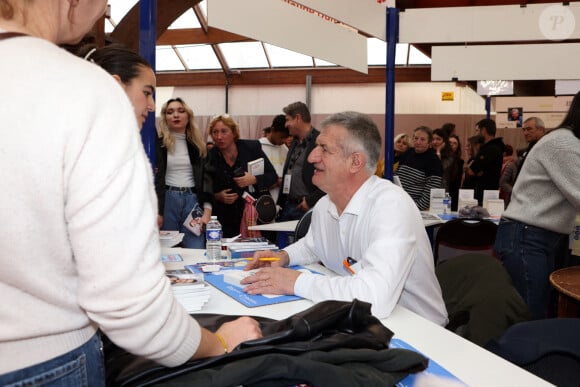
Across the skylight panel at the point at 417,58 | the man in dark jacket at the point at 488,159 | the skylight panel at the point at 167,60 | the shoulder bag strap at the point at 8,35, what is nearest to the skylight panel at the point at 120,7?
the skylight panel at the point at 167,60

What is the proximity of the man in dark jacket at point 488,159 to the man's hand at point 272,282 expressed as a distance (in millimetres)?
5597

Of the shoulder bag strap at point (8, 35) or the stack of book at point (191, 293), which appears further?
the stack of book at point (191, 293)

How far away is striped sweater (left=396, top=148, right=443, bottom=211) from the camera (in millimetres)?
5363

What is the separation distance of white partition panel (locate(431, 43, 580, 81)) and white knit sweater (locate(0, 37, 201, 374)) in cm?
426

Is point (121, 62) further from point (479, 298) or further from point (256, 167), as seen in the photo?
point (256, 167)

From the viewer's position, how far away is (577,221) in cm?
298

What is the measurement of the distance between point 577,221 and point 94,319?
283cm

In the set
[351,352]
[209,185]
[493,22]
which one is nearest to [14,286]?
[351,352]

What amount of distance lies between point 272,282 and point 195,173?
2481mm

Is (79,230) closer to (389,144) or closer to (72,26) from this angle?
(72,26)

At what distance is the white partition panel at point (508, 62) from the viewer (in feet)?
15.3

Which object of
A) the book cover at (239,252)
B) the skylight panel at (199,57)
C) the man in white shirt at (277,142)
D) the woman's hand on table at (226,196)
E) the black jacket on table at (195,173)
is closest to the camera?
the book cover at (239,252)

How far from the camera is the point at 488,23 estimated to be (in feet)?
15.2

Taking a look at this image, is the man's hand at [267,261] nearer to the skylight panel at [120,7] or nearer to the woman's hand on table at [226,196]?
the woman's hand on table at [226,196]
